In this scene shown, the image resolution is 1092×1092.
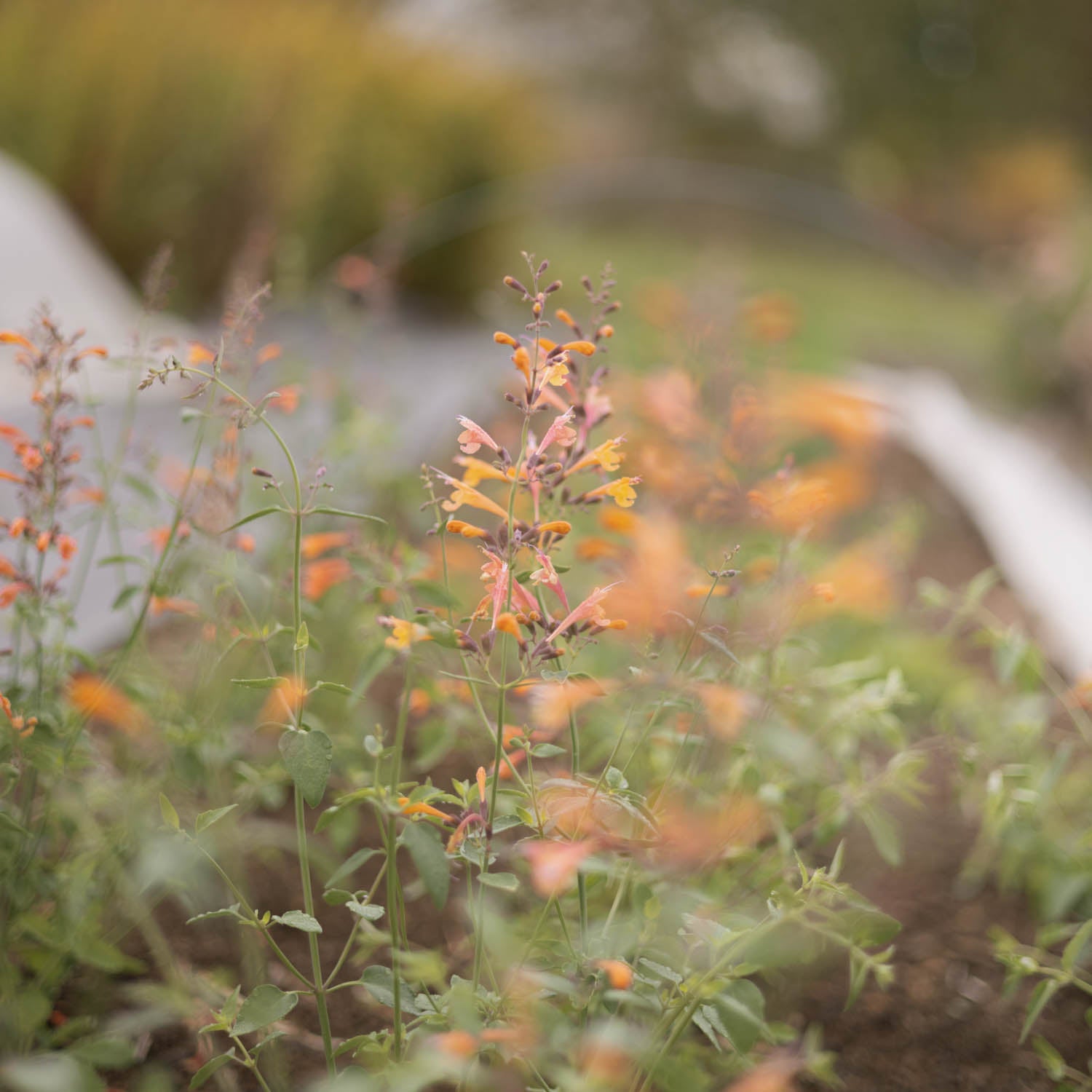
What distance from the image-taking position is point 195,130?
4727 mm

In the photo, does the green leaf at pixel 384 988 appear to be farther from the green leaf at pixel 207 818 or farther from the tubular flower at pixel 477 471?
the tubular flower at pixel 477 471

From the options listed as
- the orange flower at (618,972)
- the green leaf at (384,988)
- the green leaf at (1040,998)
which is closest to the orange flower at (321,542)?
the green leaf at (384,988)

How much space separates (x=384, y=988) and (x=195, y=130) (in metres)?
4.62

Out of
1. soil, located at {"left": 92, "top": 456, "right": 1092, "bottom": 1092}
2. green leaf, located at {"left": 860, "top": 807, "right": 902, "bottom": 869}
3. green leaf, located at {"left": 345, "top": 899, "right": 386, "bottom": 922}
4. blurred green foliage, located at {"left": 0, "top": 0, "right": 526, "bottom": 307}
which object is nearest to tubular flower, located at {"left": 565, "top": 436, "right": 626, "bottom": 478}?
green leaf, located at {"left": 345, "top": 899, "right": 386, "bottom": 922}

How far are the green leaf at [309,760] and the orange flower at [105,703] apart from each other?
303 mm

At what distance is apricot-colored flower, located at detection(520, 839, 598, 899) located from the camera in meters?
0.70

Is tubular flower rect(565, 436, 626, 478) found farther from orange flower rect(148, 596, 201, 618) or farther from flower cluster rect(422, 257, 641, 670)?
orange flower rect(148, 596, 201, 618)

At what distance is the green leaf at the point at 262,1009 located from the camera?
0.85 metres

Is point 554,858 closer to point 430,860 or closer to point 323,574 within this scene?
point 430,860

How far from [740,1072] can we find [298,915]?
0.57 metres

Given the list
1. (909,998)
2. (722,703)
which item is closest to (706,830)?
(722,703)

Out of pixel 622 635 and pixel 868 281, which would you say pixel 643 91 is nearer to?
pixel 868 281

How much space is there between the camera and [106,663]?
50.8 inches

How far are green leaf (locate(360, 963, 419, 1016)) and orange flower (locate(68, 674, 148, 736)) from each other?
38 cm
